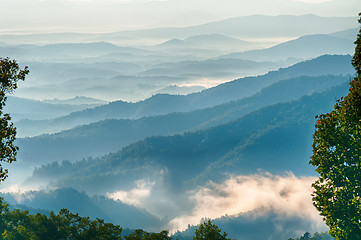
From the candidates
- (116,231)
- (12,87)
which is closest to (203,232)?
(116,231)

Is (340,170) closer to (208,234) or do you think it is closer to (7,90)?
Result: (208,234)

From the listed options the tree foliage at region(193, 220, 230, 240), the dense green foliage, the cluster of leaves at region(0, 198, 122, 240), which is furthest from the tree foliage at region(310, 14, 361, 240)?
the cluster of leaves at region(0, 198, 122, 240)

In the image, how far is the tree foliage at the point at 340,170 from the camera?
4003cm

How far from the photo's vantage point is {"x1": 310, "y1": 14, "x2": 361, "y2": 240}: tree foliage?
40031mm

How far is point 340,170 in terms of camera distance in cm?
4128

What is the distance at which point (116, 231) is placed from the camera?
205 ft

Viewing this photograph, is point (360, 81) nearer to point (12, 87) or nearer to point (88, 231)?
point (12, 87)

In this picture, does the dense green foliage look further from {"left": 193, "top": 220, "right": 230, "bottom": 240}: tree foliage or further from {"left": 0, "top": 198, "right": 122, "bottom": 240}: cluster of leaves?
{"left": 0, "top": 198, "right": 122, "bottom": 240}: cluster of leaves

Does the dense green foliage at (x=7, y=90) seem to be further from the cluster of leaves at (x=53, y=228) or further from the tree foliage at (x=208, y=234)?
the cluster of leaves at (x=53, y=228)

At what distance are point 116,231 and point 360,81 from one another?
3565 cm

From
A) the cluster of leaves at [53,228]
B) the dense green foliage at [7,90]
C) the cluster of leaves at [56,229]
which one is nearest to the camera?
the dense green foliage at [7,90]

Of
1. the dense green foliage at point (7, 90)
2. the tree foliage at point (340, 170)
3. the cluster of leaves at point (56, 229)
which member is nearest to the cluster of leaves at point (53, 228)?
the cluster of leaves at point (56, 229)

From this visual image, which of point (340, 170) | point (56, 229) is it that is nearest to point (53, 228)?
point (56, 229)

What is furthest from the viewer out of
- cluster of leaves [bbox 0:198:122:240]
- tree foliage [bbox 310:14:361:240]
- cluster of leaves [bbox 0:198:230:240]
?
cluster of leaves [bbox 0:198:122:240]
